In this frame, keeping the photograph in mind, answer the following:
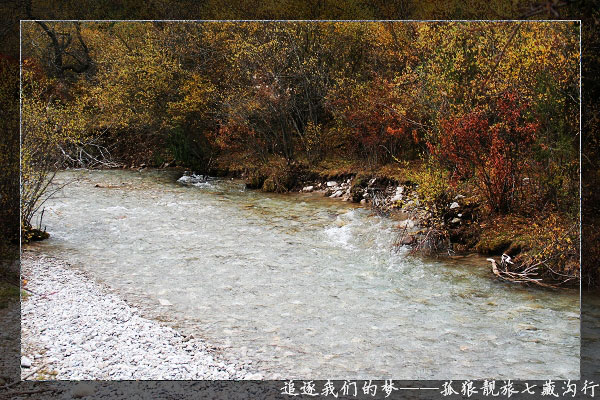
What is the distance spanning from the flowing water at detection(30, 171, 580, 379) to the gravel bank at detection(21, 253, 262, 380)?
13cm

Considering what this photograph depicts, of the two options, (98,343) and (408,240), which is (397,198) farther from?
(98,343)

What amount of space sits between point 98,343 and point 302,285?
146cm

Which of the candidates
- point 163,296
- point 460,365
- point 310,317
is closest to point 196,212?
point 163,296

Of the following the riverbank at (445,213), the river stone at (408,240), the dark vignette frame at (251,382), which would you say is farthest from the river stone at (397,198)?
the dark vignette frame at (251,382)

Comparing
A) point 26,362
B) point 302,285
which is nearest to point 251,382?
point 302,285

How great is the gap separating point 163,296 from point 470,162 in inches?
95.9

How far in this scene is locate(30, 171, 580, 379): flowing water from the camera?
3.68m

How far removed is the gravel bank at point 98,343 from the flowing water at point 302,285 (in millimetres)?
133

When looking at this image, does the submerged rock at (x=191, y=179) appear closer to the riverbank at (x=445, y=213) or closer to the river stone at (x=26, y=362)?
the riverbank at (x=445, y=213)

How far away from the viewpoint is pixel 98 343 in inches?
148

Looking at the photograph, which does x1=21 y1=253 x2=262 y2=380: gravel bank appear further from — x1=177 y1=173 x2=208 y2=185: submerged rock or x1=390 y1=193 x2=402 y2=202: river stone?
x1=390 y1=193 x2=402 y2=202: river stone

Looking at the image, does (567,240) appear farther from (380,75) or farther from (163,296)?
(163,296)

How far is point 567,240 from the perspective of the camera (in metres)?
4.11

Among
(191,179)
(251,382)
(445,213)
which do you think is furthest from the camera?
(191,179)
